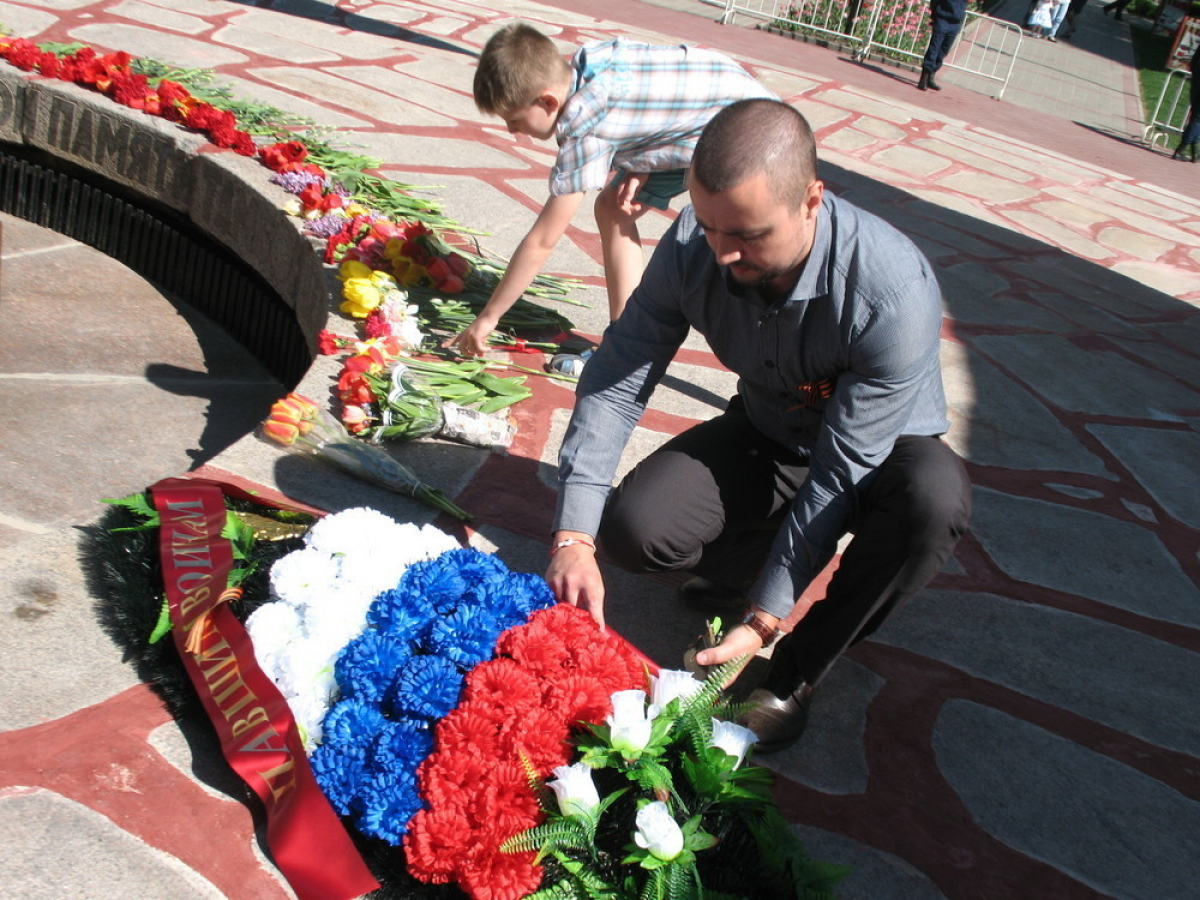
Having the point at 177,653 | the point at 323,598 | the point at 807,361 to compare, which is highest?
the point at 807,361

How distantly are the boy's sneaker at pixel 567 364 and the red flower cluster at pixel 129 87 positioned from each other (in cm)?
193

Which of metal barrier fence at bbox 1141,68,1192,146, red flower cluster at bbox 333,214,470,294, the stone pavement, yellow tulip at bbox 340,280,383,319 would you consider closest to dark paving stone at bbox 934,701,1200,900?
the stone pavement

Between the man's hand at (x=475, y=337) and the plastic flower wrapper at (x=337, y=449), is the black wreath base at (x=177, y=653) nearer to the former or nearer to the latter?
the plastic flower wrapper at (x=337, y=449)

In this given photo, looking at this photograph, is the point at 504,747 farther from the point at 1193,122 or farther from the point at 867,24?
the point at 867,24

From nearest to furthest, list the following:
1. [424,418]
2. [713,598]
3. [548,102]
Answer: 1. [713,598]
2. [424,418]
3. [548,102]

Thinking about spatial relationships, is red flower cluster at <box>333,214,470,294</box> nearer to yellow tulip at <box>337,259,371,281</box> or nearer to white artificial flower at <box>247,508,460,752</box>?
yellow tulip at <box>337,259,371,281</box>

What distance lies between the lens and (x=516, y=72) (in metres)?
2.91

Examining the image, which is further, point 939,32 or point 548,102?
point 939,32

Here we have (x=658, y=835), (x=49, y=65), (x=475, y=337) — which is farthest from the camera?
(x=49, y=65)

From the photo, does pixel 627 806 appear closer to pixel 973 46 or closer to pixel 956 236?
pixel 956 236

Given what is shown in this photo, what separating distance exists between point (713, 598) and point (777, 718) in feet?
1.52

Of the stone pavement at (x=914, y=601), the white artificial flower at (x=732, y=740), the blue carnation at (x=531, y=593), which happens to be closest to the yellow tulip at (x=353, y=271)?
the stone pavement at (x=914, y=601)

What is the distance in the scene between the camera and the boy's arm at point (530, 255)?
299cm

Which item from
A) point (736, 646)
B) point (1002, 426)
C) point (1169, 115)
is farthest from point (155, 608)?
point (1169, 115)
